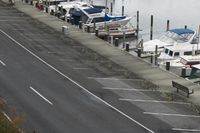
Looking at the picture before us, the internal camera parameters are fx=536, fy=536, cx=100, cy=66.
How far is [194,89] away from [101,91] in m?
6.23

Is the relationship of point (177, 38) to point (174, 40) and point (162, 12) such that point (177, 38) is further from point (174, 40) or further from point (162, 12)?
point (162, 12)

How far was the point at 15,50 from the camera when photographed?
1710 inches

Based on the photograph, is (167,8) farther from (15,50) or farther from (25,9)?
(15,50)

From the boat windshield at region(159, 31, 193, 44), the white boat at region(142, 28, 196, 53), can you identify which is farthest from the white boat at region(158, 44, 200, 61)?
the boat windshield at region(159, 31, 193, 44)

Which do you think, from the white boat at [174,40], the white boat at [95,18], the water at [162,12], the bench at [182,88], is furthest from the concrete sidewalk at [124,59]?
the water at [162,12]

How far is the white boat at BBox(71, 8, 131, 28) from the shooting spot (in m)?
59.6

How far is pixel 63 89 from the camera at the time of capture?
33.6 m

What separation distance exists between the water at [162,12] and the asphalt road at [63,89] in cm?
2074

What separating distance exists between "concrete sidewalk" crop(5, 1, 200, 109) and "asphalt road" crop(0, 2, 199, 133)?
1.15 metres

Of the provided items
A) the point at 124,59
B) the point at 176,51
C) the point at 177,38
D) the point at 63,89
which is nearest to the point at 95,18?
the point at 177,38

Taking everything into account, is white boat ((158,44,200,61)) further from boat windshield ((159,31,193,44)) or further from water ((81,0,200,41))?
water ((81,0,200,41))

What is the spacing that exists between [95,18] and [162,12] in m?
21.0

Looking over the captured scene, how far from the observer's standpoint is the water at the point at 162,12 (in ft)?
227

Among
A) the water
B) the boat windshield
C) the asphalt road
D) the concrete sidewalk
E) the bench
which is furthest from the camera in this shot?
the water
